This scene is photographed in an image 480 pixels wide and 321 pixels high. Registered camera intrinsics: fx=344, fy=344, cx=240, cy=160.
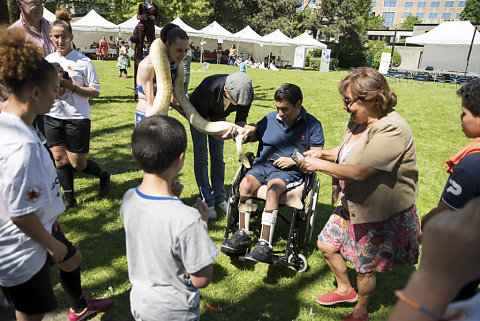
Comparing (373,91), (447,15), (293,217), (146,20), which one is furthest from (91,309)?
(447,15)

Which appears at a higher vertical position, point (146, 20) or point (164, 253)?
point (146, 20)

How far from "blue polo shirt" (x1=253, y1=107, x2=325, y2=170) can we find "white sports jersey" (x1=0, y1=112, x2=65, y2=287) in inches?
93.5

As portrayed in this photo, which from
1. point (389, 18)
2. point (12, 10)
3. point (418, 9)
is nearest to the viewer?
point (12, 10)

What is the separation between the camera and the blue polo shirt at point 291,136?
3736mm

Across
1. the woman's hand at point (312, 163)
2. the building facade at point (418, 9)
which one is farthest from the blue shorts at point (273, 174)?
the building facade at point (418, 9)

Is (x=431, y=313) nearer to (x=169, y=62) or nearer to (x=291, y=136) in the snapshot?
(x=291, y=136)

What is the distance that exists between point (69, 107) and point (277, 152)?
2.42 m

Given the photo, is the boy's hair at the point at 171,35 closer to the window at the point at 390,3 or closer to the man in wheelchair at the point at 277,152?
the man in wheelchair at the point at 277,152

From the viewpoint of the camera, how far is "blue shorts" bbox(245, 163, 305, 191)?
144 inches

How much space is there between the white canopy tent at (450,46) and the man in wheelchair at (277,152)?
25.1 m

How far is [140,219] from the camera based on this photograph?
1.66m

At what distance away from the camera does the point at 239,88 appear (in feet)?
11.6

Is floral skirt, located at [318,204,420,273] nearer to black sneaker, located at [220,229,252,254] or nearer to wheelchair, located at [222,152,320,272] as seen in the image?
wheelchair, located at [222,152,320,272]

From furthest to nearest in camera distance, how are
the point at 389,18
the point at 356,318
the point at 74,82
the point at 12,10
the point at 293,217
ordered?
the point at 389,18
the point at 12,10
the point at 74,82
the point at 293,217
the point at 356,318
